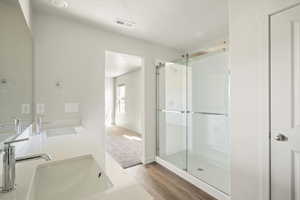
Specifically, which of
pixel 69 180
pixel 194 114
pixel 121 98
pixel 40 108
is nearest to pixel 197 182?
pixel 194 114

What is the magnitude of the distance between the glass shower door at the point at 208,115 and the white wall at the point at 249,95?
40.5 inches

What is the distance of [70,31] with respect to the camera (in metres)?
2.33

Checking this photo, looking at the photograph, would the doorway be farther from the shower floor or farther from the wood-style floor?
the shower floor

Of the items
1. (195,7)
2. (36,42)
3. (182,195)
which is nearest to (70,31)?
(36,42)

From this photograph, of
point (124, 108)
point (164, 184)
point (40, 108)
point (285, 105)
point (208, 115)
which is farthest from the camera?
point (124, 108)

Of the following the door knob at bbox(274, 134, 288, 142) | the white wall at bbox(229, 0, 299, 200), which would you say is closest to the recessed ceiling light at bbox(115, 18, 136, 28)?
the white wall at bbox(229, 0, 299, 200)

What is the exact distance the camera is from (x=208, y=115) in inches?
119

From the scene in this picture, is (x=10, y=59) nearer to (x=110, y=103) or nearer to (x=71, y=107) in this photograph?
(x=71, y=107)

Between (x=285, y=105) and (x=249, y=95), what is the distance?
0.92 ft

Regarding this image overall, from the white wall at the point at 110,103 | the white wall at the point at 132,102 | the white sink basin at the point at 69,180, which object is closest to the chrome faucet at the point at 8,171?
the white sink basin at the point at 69,180

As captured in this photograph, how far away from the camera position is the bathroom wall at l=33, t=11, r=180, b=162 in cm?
213

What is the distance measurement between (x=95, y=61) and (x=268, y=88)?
8.06 feet

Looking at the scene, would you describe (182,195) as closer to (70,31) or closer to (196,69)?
(196,69)

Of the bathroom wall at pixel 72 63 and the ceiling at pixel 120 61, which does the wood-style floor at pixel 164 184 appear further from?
the ceiling at pixel 120 61
